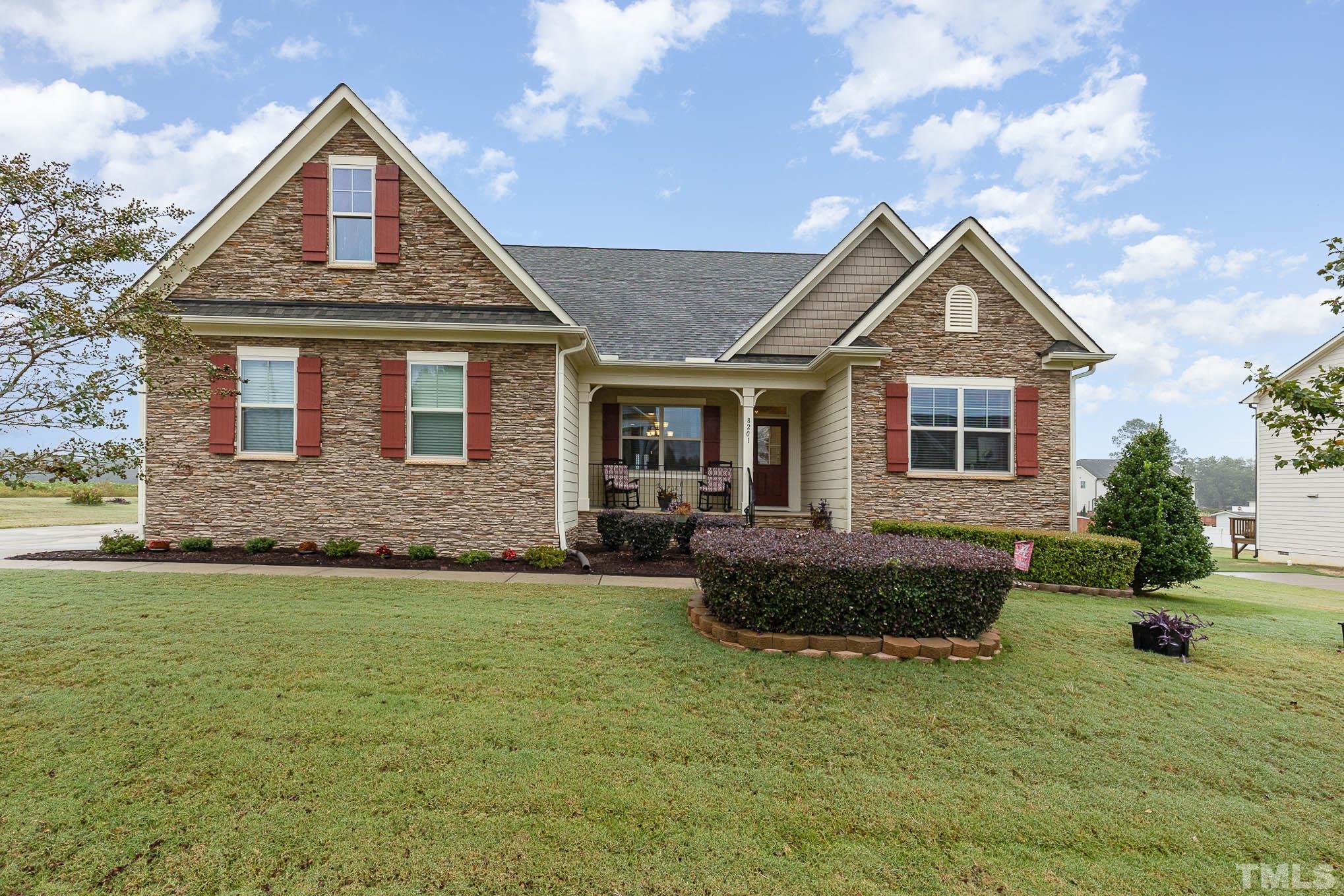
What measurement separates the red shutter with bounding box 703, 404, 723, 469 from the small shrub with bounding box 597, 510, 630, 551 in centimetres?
374

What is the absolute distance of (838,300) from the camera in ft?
43.3

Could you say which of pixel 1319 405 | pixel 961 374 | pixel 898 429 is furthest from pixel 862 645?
pixel 961 374

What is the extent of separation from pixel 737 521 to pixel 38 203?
9.77m

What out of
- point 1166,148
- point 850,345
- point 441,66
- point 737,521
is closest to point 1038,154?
point 1166,148

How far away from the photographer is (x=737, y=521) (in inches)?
448

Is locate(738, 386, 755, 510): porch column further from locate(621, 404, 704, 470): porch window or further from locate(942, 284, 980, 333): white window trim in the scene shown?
locate(942, 284, 980, 333): white window trim

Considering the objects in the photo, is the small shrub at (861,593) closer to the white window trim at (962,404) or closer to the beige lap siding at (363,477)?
the beige lap siding at (363,477)

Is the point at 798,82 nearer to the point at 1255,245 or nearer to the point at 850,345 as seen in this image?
A: the point at 850,345

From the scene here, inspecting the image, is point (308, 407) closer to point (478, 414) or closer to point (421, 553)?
point (478, 414)

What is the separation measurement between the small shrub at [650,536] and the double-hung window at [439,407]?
3.29m

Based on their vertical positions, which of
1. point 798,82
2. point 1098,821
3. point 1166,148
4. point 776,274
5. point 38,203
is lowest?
point 1098,821

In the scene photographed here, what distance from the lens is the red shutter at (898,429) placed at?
1114 cm

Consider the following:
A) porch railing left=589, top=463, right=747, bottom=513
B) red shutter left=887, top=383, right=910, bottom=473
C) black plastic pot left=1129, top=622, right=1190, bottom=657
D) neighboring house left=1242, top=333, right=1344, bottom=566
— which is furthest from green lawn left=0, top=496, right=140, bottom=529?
neighboring house left=1242, top=333, right=1344, bottom=566

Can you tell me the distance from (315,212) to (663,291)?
8.20m
